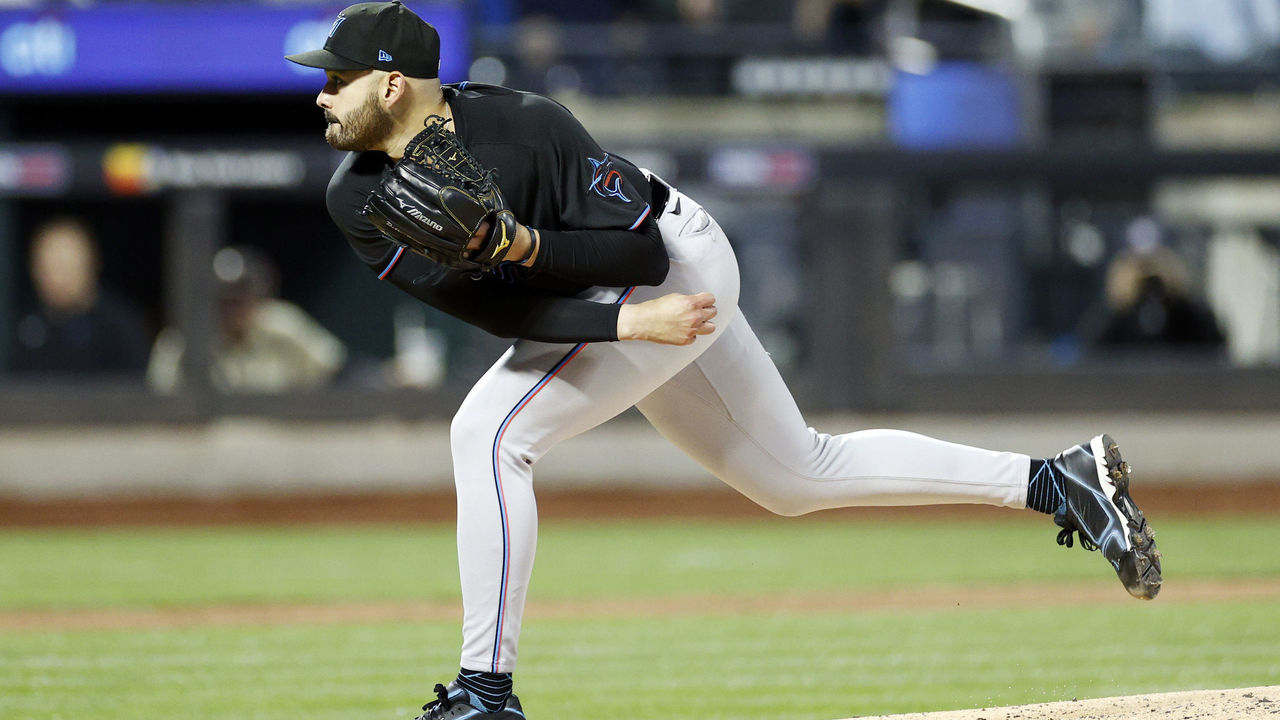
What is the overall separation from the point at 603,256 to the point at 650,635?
9.14ft

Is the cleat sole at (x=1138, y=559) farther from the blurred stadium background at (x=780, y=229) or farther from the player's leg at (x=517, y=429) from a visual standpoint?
the blurred stadium background at (x=780, y=229)

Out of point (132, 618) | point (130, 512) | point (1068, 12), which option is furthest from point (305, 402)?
point (1068, 12)

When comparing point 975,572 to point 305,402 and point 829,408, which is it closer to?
point 829,408

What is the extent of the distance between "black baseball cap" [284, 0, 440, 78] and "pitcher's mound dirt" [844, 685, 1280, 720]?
160 centimetres

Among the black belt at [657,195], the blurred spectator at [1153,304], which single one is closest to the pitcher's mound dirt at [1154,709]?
the black belt at [657,195]

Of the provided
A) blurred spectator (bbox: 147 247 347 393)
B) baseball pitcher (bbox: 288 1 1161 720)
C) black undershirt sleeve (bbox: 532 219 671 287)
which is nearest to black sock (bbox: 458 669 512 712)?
baseball pitcher (bbox: 288 1 1161 720)

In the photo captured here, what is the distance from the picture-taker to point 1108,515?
10.3 feet

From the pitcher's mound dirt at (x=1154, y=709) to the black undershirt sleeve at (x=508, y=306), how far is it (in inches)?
40.0

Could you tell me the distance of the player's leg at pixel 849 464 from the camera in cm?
307

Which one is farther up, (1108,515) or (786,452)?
(786,452)

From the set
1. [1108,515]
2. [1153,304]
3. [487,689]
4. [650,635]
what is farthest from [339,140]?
[1153,304]

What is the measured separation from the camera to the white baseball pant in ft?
9.16

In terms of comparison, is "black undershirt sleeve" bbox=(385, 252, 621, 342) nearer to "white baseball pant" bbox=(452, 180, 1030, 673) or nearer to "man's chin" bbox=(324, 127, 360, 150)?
"white baseball pant" bbox=(452, 180, 1030, 673)

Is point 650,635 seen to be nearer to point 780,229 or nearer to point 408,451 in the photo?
point 408,451
